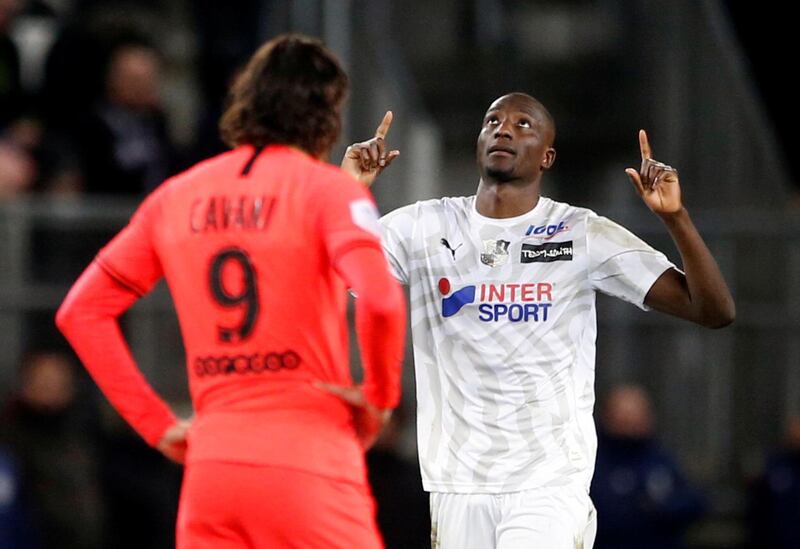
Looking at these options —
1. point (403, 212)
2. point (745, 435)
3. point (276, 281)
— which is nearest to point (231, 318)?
point (276, 281)

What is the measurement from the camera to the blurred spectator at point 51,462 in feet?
28.1

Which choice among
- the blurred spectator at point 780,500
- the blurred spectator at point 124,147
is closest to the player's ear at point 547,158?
the blurred spectator at point 780,500

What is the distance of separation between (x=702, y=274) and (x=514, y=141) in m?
0.81

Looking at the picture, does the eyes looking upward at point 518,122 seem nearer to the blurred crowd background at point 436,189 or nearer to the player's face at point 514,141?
the player's face at point 514,141

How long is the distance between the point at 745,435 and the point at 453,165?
287 centimetres

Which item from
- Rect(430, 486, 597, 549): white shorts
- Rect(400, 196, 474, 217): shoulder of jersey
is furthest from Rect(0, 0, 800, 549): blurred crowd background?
Rect(430, 486, 597, 549): white shorts

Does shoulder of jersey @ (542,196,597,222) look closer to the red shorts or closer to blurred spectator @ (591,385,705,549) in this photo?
the red shorts

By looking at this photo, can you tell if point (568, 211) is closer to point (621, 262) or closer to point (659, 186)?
point (621, 262)

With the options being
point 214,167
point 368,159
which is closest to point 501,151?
point 368,159

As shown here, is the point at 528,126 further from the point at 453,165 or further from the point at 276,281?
the point at 453,165

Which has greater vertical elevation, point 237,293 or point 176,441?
point 237,293

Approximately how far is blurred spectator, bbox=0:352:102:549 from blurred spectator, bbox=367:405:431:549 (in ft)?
5.23

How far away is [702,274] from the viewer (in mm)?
4965

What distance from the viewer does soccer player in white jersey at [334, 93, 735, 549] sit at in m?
5.11
